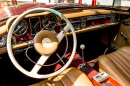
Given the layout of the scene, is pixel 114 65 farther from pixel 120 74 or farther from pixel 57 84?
pixel 57 84

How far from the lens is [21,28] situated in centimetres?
151

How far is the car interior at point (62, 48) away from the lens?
3.86 feet

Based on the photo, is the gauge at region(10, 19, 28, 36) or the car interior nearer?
the car interior

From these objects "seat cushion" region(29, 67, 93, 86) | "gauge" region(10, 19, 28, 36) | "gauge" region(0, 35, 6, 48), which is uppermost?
"gauge" region(10, 19, 28, 36)

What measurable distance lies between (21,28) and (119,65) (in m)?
1.44

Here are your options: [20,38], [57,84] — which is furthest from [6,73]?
[57,84]

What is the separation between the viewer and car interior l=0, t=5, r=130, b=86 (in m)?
1.18

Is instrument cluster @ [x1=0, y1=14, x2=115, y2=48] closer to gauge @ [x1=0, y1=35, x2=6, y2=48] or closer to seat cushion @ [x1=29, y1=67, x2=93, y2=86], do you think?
gauge @ [x1=0, y1=35, x2=6, y2=48]

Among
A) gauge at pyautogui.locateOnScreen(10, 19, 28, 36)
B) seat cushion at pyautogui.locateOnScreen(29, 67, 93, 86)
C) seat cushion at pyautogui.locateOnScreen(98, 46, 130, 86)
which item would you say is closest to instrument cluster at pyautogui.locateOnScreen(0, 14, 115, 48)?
gauge at pyautogui.locateOnScreen(10, 19, 28, 36)

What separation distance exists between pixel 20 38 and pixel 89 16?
4.20ft

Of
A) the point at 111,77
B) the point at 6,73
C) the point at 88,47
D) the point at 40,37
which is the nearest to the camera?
the point at 40,37

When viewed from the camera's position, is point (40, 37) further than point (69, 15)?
No

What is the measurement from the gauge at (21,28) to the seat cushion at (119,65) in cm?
117

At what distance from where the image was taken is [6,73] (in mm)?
1993
